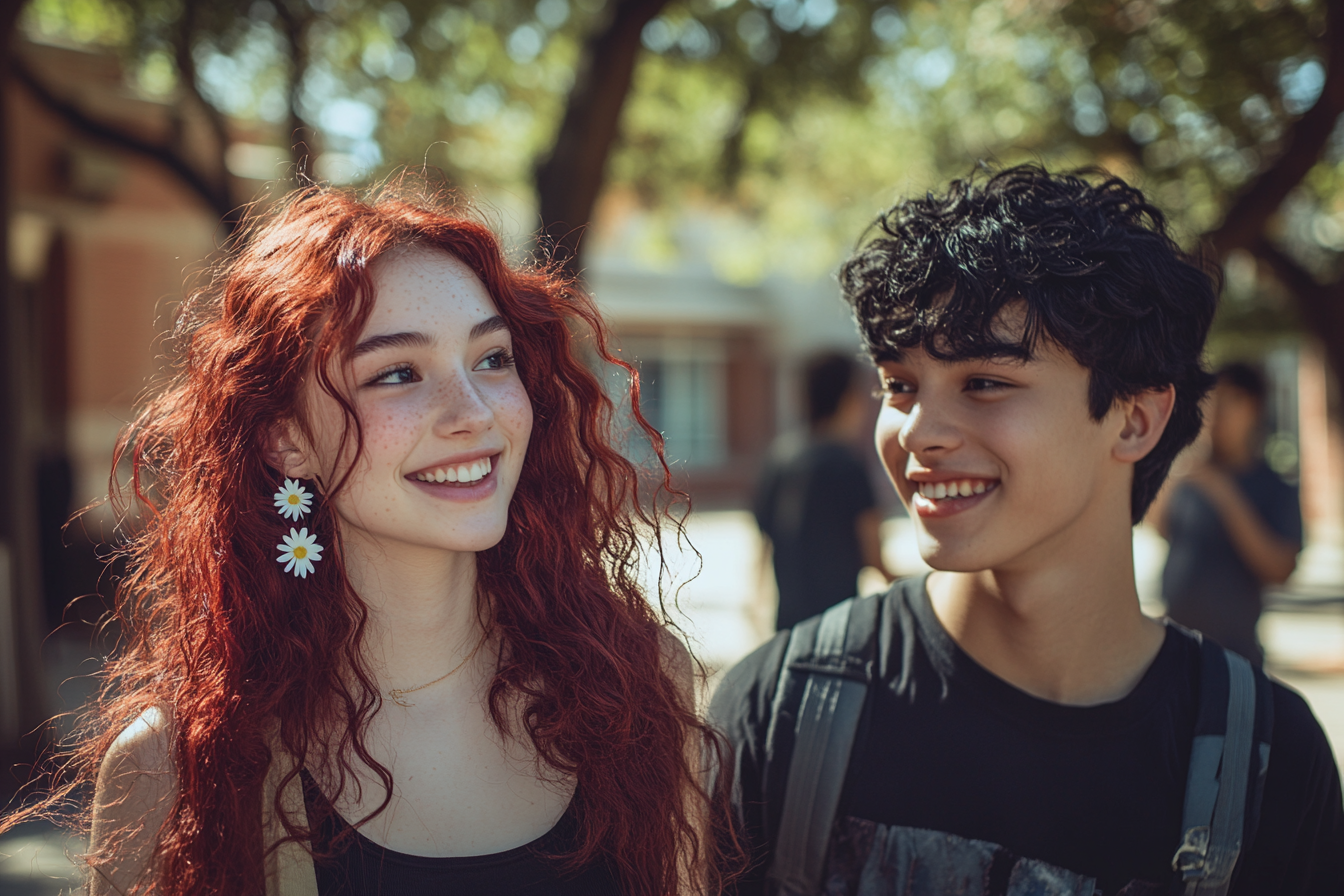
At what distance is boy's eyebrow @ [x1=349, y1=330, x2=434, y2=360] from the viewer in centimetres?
183

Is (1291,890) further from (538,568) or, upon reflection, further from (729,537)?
(729,537)

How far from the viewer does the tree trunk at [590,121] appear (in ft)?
22.1

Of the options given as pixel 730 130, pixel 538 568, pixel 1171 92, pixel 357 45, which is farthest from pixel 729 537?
pixel 538 568

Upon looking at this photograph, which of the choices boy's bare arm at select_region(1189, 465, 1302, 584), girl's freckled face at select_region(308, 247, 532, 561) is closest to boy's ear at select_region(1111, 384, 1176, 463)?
girl's freckled face at select_region(308, 247, 532, 561)

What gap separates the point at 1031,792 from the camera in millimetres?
1885

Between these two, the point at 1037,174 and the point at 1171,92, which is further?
the point at 1171,92

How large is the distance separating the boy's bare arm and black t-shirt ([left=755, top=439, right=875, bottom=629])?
1.46m

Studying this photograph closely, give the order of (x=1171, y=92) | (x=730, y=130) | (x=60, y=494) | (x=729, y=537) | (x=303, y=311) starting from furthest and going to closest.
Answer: (x=729, y=537)
(x=730, y=130)
(x=60, y=494)
(x=1171, y=92)
(x=303, y=311)

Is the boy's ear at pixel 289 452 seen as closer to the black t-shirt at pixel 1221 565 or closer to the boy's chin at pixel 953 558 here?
the boy's chin at pixel 953 558

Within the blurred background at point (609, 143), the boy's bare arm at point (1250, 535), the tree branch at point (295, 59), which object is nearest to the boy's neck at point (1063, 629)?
the blurred background at point (609, 143)

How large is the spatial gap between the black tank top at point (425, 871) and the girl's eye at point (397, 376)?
0.66m

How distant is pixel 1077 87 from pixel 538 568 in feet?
25.1

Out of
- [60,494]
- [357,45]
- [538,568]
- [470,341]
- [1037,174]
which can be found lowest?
[60,494]

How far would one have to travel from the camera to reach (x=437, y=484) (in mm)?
1866
